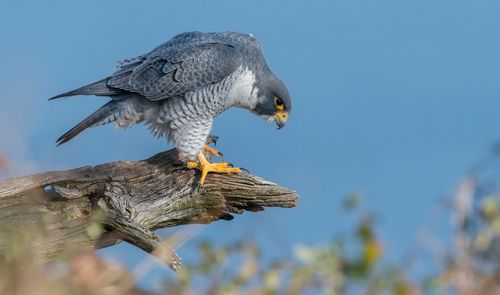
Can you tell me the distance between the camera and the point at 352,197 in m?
2.74

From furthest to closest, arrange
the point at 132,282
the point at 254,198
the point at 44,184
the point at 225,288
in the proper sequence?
the point at 254,198, the point at 44,184, the point at 132,282, the point at 225,288

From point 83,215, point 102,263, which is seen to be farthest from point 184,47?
point 102,263

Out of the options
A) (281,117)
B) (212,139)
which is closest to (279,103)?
(281,117)

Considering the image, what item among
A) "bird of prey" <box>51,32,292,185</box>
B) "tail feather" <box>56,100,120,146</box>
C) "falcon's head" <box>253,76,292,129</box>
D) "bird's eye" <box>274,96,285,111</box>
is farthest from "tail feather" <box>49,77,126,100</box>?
"bird's eye" <box>274,96,285,111</box>

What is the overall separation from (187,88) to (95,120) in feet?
3.36

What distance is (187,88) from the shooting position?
8.58m

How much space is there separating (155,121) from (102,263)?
523cm

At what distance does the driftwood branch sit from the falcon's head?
1184 mm

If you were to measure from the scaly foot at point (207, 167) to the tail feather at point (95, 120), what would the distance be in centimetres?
107

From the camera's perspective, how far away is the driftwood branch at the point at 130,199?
24.5ft

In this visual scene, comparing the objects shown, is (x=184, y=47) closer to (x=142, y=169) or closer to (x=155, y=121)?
(x=155, y=121)

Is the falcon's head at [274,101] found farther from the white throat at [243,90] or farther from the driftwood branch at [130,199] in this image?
the driftwood branch at [130,199]

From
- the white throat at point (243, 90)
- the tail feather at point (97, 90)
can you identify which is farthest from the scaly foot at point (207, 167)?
the tail feather at point (97, 90)

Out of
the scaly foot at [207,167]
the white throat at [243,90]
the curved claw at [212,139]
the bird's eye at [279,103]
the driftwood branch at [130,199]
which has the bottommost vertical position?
the driftwood branch at [130,199]
